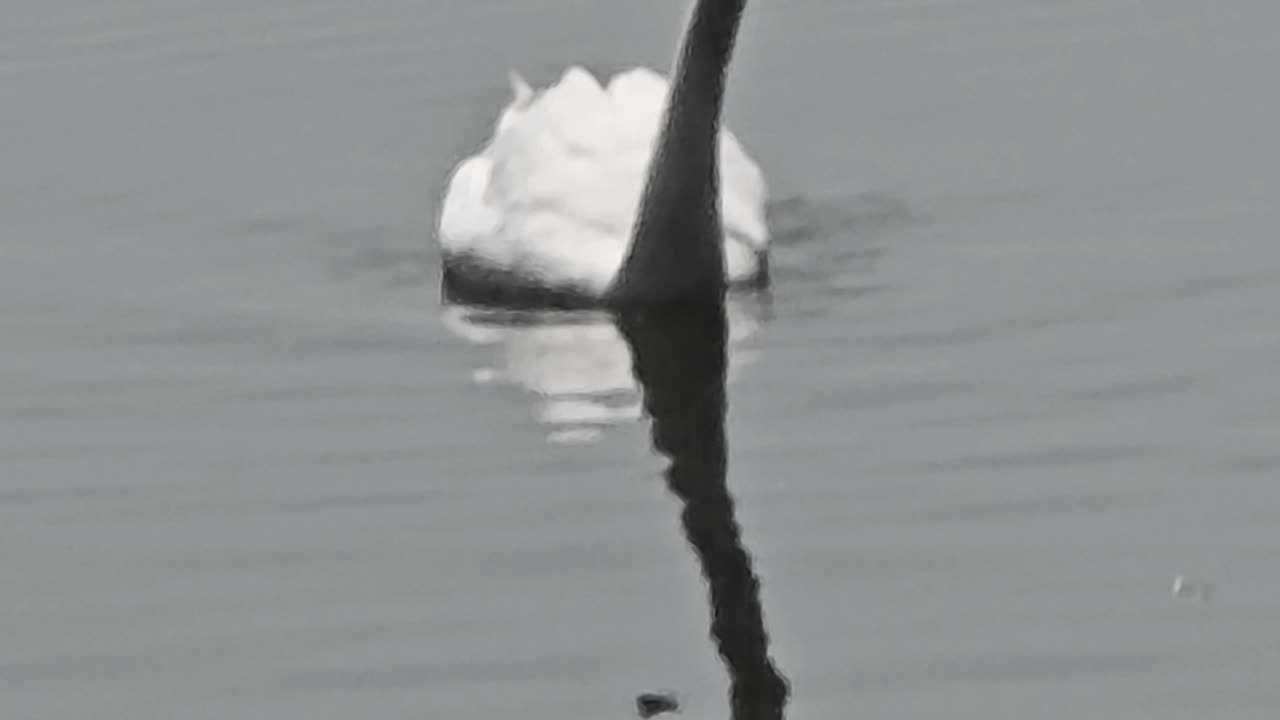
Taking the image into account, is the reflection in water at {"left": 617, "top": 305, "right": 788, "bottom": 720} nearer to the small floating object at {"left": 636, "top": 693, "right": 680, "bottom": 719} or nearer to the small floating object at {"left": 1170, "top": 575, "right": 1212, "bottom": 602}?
the small floating object at {"left": 636, "top": 693, "right": 680, "bottom": 719}

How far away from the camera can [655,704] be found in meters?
14.5

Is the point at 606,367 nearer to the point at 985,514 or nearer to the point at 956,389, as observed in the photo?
the point at 956,389

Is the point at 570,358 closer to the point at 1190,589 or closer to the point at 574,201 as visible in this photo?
the point at 574,201

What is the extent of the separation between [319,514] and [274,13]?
8362 mm

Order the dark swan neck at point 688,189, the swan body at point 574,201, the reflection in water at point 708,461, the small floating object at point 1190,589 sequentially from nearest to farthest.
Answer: the reflection in water at point 708,461 → the small floating object at point 1190,589 → the dark swan neck at point 688,189 → the swan body at point 574,201

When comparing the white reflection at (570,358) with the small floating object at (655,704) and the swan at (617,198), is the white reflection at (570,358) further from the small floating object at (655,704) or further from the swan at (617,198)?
the small floating object at (655,704)

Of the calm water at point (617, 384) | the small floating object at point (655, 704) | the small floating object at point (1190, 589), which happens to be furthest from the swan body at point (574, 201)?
the small floating object at point (655, 704)

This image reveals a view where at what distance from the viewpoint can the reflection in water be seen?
49.2ft

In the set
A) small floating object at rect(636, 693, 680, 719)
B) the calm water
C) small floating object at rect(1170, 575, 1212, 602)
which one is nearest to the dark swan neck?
the calm water

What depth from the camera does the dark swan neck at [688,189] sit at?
62.3ft

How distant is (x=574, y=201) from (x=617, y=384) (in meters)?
1.90

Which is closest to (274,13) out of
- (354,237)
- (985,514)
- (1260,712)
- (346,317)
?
(354,237)

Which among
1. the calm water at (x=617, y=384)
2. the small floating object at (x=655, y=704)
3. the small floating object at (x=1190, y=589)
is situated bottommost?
the small floating object at (x=655, y=704)

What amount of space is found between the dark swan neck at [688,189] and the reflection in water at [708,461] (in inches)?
5.1
